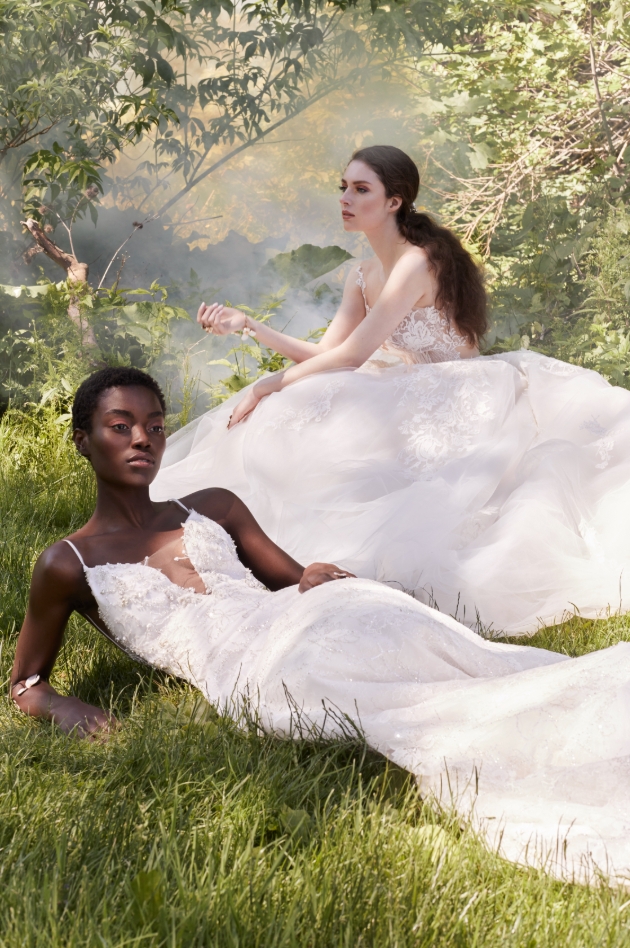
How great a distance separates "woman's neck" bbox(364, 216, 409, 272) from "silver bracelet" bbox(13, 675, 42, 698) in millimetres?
2350

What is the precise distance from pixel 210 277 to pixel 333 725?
5428mm

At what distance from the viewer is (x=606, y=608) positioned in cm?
266

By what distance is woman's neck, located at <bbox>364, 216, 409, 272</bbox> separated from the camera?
3730 millimetres

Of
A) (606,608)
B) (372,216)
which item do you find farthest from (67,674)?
(372,216)

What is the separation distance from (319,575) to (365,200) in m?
2.16

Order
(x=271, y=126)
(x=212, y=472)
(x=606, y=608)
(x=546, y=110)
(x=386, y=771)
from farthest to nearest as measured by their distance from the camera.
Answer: (x=271, y=126) → (x=546, y=110) → (x=212, y=472) → (x=606, y=608) → (x=386, y=771)

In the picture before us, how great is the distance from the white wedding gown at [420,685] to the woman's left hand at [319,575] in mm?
50

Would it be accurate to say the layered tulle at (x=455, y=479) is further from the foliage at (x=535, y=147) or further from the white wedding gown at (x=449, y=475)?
the foliage at (x=535, y=147)

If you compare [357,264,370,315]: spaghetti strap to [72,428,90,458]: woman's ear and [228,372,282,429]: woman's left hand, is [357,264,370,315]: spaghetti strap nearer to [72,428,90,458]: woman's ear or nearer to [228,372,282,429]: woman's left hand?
[228,372,282,429]: woman's left hand

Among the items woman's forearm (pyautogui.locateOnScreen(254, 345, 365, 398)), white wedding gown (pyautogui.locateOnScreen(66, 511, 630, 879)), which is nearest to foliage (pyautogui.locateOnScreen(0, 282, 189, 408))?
woman's forearm (pyautogui.locateOnScreen(254, 345, 365, 398))

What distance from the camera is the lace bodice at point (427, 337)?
3.62 metres

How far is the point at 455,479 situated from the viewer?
3.08 m

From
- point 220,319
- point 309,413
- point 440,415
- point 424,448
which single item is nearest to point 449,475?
point 424,448

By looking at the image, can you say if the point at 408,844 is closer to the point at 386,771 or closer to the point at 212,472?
the point at 386,771
